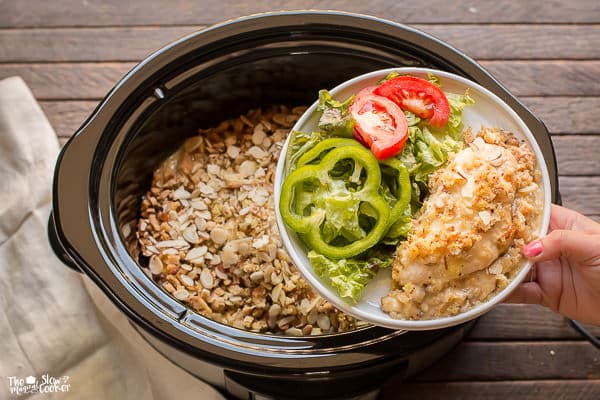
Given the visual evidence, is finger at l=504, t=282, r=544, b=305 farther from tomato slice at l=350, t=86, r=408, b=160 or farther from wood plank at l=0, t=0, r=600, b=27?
wood plank at l=0, t=0, r=600, b=27

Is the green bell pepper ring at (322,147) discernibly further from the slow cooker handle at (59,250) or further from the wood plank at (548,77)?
the wood plank at (548,77)

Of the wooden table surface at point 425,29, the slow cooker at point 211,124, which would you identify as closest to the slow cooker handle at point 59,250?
the slow cooker at point 211,124

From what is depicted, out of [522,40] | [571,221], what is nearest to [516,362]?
[571,221]

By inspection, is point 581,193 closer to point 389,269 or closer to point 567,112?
point 567,112

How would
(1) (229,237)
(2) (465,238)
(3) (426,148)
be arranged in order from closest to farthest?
1. (2) (465,238)
2. (3) (426,148)
3. (1) (229,237)

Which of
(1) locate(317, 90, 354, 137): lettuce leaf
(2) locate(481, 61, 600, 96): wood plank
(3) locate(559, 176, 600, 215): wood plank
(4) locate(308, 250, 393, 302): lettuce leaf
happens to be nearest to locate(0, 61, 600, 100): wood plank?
(2) locate(481, 61, 600, 96): wood plank
